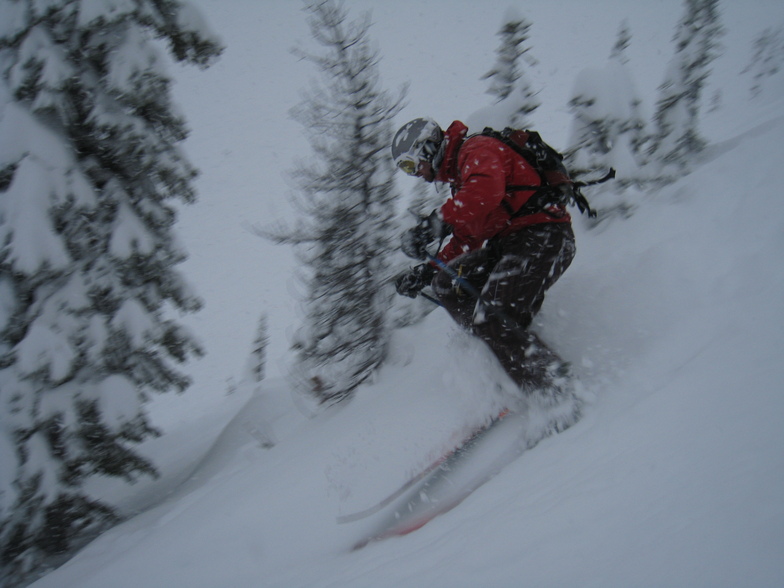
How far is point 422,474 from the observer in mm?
3529

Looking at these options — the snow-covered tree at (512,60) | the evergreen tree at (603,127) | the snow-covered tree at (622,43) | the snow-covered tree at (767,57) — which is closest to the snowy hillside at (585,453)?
A: the evergreen tree at (603,127)

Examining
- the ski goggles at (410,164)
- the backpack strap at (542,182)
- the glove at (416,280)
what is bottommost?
the glove at (416,280)

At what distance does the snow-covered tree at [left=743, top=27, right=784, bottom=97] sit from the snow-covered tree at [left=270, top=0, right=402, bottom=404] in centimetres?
2221

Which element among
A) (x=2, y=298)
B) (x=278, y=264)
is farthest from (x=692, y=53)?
(x=278, y=264)

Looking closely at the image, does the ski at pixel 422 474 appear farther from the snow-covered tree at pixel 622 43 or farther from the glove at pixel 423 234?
the snow-covered tree at pixel 622 43

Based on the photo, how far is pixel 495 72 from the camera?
8.95 metres

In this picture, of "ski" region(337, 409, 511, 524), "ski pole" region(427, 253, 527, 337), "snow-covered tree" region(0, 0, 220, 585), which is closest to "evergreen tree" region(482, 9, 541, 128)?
"ski pole" region(427, 253, 527, 337)

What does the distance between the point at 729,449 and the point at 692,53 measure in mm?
13931

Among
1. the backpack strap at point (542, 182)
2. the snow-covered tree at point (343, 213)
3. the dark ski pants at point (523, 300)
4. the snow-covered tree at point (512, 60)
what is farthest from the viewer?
the snow-covered tree at point (512, 60)

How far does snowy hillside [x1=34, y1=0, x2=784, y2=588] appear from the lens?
1.52 m

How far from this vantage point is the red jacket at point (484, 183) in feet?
10.7

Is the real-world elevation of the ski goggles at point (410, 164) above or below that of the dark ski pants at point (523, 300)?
above

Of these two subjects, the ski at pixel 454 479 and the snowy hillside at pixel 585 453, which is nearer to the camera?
the snowy hillside at pixel 585 453

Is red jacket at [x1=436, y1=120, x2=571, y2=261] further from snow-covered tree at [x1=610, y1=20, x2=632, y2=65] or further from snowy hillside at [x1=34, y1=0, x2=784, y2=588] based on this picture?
snow-covered tree at [x1=610, y1=20, x2=632, y2=65]
